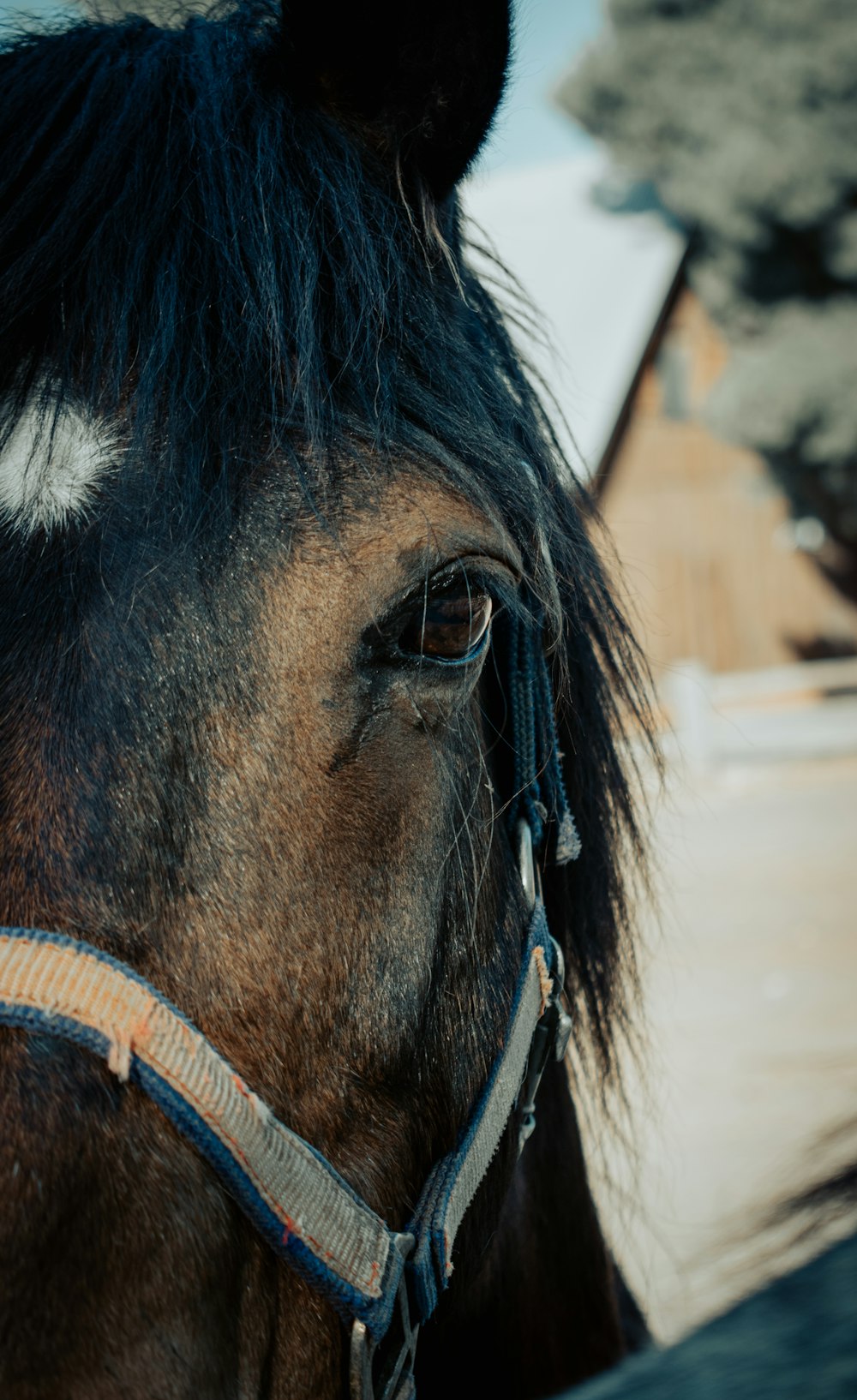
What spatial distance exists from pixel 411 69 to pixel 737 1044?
16.2 feet

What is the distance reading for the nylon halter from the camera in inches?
31.9

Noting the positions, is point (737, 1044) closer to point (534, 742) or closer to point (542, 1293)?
point (542, 1293)

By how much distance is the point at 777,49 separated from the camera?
1446 centimetres

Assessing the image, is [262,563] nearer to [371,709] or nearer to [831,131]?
[371,709]

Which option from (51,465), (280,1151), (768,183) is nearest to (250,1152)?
(280,1151)

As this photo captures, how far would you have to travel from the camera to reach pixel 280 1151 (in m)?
0.89

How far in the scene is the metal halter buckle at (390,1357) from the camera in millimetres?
957

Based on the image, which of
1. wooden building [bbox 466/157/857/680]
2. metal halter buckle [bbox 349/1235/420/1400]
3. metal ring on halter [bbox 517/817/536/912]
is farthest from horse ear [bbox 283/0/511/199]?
wooden building [bbox 466/157/857/680]

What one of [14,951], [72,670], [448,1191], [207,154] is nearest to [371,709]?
[72,670]

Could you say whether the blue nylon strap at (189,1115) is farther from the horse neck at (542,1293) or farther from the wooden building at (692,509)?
the wooden building at (692,509)

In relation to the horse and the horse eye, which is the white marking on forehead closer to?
the horse

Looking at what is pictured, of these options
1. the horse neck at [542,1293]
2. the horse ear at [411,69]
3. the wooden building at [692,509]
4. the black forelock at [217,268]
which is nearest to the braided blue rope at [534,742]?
the black forelock at [217,268]

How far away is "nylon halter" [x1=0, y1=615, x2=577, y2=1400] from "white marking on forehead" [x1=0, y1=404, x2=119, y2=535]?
371 millimetres

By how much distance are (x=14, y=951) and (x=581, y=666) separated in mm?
866
